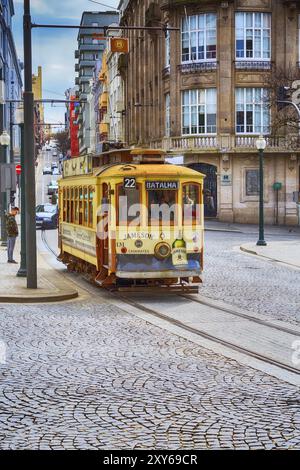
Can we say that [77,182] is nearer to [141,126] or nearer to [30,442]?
[30,442]

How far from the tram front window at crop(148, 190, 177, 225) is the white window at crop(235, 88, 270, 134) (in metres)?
34.1

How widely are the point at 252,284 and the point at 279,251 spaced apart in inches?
404

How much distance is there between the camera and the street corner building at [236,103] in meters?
50.4

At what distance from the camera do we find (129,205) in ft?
57.2

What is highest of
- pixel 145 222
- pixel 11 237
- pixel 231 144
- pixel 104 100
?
pixel 104 100

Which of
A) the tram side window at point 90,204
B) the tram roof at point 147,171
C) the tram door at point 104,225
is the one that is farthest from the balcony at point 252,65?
the tram door at point 104,225

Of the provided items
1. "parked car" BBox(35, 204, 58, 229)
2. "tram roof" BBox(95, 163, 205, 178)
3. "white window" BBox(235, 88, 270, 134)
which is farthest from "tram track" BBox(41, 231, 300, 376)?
"white window" BBox(235, 88, 270, 134)

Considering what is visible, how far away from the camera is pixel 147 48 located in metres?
61.6

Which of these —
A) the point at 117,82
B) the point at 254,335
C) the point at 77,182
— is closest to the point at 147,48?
the point at 117,82

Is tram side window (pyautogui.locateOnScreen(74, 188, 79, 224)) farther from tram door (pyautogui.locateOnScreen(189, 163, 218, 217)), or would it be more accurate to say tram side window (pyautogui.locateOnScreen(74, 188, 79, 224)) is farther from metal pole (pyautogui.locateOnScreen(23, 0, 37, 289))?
tram door (pyautogui.locateOnScreen(189, 163, 218, 217))

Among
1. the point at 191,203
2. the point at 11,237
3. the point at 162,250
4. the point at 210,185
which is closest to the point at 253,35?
the point at 210,185

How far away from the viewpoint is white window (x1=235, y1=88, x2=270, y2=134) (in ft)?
167

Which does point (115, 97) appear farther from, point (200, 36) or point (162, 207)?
point (162, 207)

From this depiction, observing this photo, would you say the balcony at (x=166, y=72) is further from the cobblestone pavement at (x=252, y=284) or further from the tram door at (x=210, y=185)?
the cobblestone pavement at (x=252, y=284)
